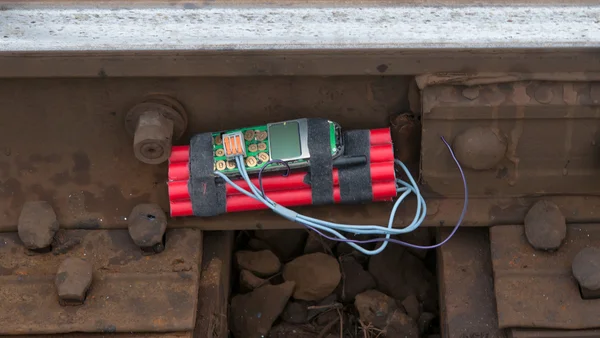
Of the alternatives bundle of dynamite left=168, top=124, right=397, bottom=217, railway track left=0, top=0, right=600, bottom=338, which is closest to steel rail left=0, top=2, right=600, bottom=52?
railway track left=0, top=0, right=600, bottom=338

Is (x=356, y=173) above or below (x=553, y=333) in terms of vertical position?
above

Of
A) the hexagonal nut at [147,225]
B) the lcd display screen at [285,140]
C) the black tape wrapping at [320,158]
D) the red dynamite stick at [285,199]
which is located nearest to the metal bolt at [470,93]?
the red dynamite stick at [285,199]

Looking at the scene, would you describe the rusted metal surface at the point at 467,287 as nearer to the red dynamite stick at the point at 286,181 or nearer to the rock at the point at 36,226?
the red dynamite stick at the point at 286,181

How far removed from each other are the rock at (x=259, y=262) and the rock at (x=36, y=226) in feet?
2.58

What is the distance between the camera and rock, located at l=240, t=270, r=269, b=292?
382 cm

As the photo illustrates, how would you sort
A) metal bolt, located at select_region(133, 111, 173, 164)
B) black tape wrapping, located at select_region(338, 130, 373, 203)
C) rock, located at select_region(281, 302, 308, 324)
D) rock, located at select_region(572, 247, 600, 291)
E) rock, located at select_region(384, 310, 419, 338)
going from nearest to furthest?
rock, located at select_region(572, 247, 600, 291), metal bolt, located at select_region(133, 111, 173, 164), black tape wrapping, located at select_region(338, 130, 373, 203), rock, located at select_region(384, 310, 419, 338), rock, located at select_region(281, 302, 308, 324)

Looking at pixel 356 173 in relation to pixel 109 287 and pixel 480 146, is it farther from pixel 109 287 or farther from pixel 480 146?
pixel 109 287

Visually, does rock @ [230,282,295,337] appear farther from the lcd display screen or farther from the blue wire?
the lcd display screen

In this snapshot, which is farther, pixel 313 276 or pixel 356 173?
pixel 313 276

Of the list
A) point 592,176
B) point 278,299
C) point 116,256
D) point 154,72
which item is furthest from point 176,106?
point 592,176

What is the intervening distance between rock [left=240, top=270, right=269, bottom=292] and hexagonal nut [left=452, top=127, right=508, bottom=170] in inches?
39.4

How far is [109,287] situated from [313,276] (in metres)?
0.86

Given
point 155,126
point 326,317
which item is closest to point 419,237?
point 326,317

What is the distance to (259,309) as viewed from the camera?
376 cm
